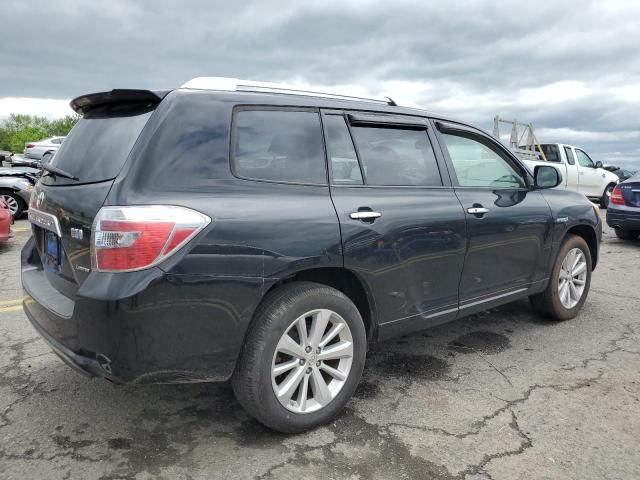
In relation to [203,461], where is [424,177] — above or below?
above

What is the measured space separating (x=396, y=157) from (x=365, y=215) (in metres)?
0.63

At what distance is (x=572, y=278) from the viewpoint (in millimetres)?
4730

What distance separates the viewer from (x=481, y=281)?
3.71 m

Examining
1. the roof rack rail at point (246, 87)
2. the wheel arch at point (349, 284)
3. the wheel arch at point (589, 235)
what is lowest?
the wheel arch at point (349, 284)

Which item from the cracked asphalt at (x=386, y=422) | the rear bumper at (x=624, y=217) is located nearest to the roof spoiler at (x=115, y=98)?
the cracked asphalt at (x=386, y=422)

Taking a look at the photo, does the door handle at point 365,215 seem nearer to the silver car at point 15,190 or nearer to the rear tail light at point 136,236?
the rear tail light at point 136,236

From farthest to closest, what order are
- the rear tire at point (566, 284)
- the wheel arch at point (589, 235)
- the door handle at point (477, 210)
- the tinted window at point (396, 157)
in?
the wheel arch at point (589, 235), the rear tire at point (566, 284), the door handle at point (477, 210), the tinted window at point (396, 157)

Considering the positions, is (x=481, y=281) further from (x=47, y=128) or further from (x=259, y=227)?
(x=47, y=128)

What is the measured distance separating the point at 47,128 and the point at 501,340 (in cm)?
12347

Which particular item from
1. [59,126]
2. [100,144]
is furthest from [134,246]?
[59,126]

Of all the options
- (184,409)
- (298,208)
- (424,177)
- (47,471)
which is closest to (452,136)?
(424,177)

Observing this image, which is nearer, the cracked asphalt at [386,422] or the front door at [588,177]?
the cracked asphalt at [386,422]

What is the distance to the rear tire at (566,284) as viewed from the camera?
4.51 meters

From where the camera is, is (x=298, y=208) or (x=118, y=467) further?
(x=298, y=208)
